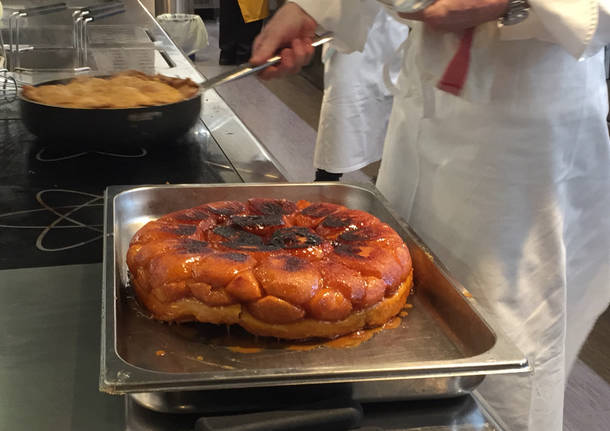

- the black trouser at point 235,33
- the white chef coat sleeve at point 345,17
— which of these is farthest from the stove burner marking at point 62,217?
the black trouser at point 235,33

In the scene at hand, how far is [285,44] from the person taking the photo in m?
1.15

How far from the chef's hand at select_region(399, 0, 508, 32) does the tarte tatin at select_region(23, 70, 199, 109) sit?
467 mm

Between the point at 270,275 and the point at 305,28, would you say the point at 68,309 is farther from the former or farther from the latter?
the point at 305,28

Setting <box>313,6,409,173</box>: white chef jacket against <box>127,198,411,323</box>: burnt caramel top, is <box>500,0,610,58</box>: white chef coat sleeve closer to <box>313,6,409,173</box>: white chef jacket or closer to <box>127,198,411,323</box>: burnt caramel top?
<box>127,198,411,323</box>: burnt caramel top

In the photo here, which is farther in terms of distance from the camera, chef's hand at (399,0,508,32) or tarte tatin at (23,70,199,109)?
tarte tatin at (23,70,199,109)

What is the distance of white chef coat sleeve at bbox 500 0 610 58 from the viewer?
3.08 ft

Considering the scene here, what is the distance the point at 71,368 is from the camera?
0.67 m

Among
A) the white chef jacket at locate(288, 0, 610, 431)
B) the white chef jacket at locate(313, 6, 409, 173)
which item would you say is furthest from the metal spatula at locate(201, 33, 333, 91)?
the white chef jacket at locate(313, 6, 409, 173)

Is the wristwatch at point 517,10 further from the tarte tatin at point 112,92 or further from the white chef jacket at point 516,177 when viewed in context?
the tarte tatin at point 112,92

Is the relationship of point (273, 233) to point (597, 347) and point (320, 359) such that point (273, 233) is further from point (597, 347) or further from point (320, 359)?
point (597, 347)

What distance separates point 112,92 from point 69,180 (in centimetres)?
17

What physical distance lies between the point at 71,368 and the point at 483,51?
746 mm

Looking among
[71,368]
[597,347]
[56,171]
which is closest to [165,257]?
[71,368]

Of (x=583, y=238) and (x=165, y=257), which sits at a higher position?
(x=165, y=257)
